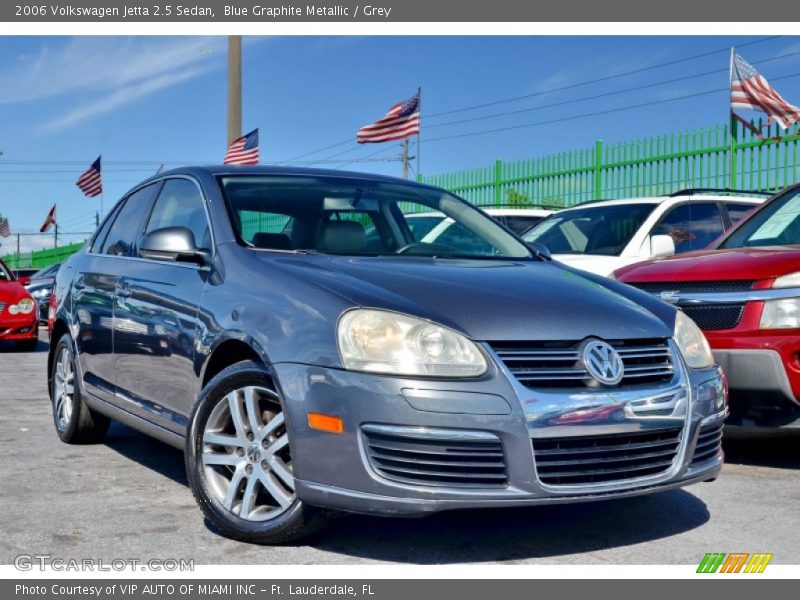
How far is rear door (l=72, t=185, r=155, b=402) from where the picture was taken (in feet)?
18.6

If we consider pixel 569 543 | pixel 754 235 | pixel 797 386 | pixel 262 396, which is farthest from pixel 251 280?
pixel 754 235

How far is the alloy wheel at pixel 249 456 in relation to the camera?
3.99m

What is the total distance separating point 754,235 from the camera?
271 inches

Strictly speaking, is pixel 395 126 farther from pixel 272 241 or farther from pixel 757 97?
pixel 272 241

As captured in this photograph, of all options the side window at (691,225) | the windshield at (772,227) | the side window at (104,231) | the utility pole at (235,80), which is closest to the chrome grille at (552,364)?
the windshield at (772,227)

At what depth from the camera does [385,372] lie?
12.0ft

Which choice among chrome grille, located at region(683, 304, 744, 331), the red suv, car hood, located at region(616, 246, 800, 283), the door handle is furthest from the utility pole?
chrome grille, located at region(683, 304, 744, 331)

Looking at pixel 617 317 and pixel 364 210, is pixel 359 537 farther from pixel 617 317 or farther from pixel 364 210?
pixel 364 210

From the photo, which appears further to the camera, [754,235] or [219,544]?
[754,235]

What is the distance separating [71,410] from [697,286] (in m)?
3.61

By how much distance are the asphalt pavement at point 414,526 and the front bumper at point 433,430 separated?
31 cm

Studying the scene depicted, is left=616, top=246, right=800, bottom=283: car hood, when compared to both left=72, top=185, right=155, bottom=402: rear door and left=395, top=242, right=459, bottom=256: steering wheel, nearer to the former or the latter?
left=395, top=242, right=459, bottom=256: steering wheel

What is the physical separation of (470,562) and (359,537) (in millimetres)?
512
